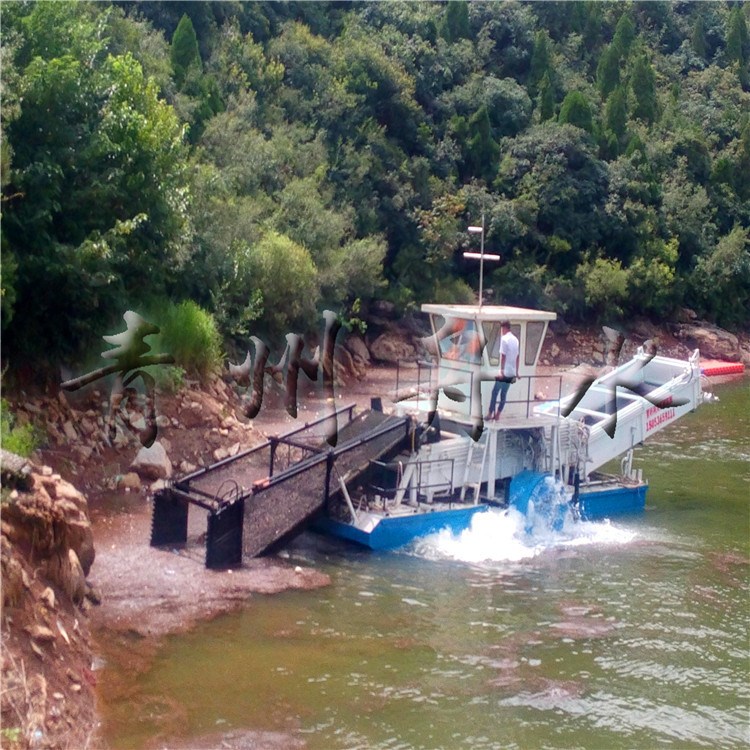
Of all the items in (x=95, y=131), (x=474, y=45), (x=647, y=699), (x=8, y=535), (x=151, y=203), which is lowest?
(x=647, y=699)

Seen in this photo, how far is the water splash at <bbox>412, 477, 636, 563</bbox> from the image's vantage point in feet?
49.7

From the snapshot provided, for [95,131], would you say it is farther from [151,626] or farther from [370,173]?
[370,173]

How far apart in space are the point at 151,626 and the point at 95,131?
9081 millimetres

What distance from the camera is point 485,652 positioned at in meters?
11.8

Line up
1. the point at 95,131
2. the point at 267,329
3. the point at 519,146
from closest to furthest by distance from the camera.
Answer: the point at 95,131
the point at 267,329
the point at 519,146

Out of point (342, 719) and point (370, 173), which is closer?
point (342, 719)

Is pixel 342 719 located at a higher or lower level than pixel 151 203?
lower

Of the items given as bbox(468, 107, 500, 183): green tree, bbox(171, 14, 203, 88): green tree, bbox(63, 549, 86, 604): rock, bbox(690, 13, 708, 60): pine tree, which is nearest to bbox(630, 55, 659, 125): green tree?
bbox(690, 13, 708, 60): pine tree

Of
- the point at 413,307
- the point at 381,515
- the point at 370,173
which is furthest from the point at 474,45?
the point at 381,515

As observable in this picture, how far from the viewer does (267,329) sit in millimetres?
27531

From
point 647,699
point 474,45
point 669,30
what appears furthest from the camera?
point 669,30

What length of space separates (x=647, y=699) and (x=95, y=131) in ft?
40.3

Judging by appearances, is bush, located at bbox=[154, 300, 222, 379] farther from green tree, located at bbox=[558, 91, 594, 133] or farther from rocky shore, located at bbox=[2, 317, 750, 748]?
green tree, located at bbox=[558, 91, 594, 133]

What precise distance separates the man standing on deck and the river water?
5.70 feet
